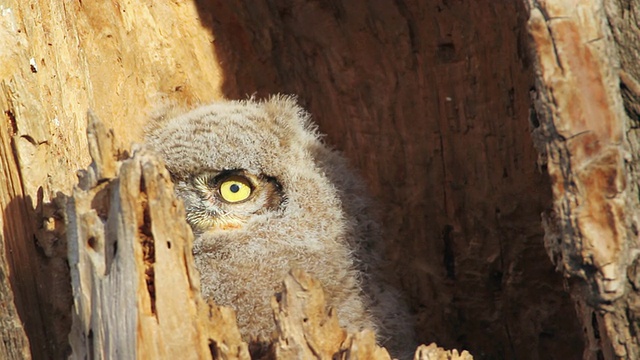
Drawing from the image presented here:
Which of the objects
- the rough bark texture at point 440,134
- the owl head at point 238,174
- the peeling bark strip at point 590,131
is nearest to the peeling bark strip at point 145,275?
the owl head at point 238,174

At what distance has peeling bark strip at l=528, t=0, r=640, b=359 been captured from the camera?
221 centimetres

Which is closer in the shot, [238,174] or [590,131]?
[590,131]

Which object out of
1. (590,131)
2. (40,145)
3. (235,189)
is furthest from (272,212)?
(590,131)

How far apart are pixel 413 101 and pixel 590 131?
4.96 ft

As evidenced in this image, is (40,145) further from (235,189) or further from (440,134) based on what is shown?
(440,134)

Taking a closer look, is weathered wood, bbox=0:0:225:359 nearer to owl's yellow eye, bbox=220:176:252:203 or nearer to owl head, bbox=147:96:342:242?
owl head, bbox=147:96:342:242

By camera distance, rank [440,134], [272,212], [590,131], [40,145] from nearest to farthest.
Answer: [590,131]
[40,145]
[272,212]
[440,134]

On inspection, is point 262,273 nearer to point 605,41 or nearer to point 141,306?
point 141,306

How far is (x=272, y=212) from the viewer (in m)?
3.16

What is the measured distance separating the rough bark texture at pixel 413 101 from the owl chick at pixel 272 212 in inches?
15.8

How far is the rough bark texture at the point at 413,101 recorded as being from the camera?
3.47 m

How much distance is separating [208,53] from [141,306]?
183cm

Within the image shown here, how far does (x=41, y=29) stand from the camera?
9.72 ft

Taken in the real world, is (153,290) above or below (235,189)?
below
